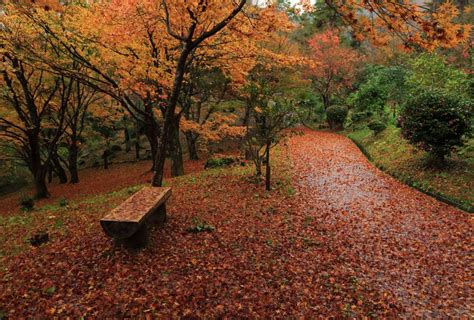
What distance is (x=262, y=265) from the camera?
5.20 m

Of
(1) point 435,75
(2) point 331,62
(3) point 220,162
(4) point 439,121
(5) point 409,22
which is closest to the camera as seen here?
(5) point 409,22

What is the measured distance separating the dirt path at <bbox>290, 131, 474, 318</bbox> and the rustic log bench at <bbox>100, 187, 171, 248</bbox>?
3.80 metres

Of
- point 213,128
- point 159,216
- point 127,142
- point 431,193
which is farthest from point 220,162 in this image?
point 127,142

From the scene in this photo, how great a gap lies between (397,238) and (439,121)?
4884mm

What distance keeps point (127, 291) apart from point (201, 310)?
113 cm

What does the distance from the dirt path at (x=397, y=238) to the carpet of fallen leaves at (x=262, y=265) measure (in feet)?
0.08

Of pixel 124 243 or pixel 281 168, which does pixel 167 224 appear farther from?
pixel 281 168

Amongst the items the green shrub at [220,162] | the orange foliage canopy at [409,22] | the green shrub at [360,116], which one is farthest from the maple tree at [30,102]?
the green shrub at [360,116]

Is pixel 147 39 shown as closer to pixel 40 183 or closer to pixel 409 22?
pixel 409 22

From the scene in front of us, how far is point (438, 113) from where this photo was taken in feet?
29.6

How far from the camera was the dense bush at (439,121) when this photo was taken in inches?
347

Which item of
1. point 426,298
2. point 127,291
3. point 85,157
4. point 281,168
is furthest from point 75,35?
point 85,157

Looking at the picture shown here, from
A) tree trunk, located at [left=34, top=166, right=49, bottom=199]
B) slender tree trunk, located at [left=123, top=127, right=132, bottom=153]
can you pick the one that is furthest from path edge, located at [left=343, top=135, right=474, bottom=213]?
slender tree trunk, located at [left=123, top=127, right=132, bottom=153]

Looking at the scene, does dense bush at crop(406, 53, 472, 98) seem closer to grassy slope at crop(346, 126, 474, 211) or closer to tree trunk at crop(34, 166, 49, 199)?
grassy slope at crop(346, 126, 474, 211)
